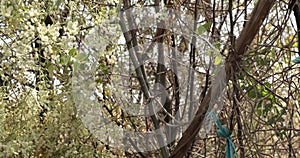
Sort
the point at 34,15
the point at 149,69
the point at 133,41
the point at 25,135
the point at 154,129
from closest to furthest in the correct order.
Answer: the point at 34,15, the point at 25,135, the point at 133,41, the point at 154,129, the point at 149,69

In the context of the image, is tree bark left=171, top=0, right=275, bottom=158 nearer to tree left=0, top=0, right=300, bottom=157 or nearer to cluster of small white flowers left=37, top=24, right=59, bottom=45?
tree left=0, top=0, right=300, bottom=157

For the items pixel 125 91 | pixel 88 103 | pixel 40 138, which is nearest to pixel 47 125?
pixel 40 138

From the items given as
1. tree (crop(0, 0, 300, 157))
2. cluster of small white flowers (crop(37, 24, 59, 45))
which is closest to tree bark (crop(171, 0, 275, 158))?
tree (crop(0, 0, 300, 157))

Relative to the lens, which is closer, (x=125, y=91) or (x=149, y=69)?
(x=125, y=91)

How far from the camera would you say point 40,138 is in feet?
3.32

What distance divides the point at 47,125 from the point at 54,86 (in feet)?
0.41

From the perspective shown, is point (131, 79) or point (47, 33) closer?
point (47, 33)

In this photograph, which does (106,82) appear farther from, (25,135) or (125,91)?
(25,135)

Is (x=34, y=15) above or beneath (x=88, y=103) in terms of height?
above

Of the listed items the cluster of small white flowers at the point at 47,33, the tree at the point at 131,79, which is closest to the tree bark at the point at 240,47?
the tree at the point at 131,79

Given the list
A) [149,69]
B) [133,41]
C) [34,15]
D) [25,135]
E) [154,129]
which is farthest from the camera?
[149,69]

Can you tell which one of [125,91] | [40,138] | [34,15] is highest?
[34,15]

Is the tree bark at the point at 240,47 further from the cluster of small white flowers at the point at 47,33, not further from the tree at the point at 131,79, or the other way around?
the cluster of small white flowers at the point at 47,33

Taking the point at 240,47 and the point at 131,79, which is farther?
the point at 131,79
